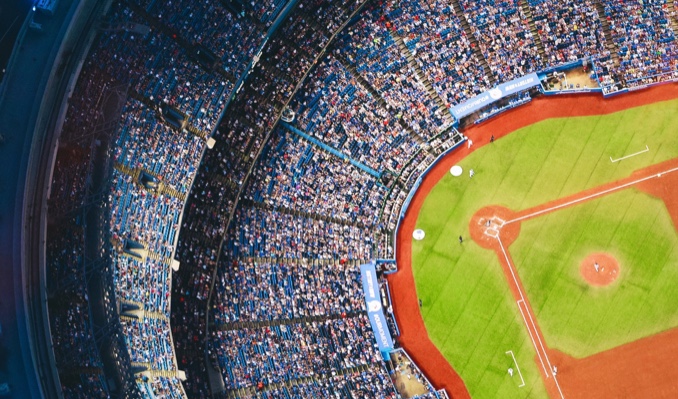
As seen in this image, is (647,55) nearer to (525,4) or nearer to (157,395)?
(525,4)

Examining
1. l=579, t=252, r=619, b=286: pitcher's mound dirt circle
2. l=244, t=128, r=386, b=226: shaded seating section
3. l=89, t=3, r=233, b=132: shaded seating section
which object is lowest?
l=579, t=252, r=619, b=286: pitcher's mound dirt circle

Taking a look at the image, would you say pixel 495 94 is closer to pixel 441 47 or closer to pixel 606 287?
pixel 441 47

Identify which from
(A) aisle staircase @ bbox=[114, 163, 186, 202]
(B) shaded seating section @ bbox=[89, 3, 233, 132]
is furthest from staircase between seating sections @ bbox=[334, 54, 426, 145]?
(A) aisle staircase @ bbox=[114, 163, 186, 202]

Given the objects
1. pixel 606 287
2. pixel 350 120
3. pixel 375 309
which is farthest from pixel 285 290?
pixel 606 287

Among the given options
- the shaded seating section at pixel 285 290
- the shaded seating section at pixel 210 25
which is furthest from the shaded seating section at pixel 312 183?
the shaded seating section at pixel 210 25

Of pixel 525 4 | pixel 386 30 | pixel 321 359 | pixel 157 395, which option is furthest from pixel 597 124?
pixel 157 395

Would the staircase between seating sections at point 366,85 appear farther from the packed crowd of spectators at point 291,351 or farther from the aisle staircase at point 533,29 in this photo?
the packed crowd of spectators at point 291,351

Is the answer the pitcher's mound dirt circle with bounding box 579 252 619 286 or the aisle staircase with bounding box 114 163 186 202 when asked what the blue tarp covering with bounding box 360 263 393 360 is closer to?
the aisle staircase with bounding box 114 163 186 202
